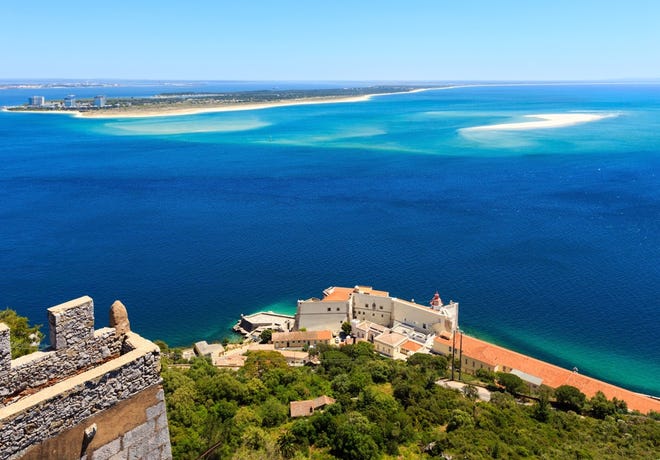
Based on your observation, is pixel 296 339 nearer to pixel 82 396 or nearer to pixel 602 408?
pixel 602 408

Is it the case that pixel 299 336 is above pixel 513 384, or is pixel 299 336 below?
below

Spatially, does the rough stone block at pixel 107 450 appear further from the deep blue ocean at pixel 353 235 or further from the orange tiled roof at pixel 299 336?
the deep blue ocean at pixel 353 235

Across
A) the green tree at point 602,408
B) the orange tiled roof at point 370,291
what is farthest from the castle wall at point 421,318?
the green tree at point 602,408

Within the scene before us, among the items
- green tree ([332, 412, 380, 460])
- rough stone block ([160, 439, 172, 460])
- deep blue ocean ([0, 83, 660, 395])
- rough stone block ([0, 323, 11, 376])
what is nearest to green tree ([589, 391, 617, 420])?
deep blue ocean ([0, 83, 660, 395])

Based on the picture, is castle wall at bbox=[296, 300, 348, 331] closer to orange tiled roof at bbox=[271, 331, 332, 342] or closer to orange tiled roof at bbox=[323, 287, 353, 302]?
orange tiled roof at bbox=[323, 287, 353, 302]

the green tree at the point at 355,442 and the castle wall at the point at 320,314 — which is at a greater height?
the green tree at the point at 355,442

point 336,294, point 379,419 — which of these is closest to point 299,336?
point 336,294

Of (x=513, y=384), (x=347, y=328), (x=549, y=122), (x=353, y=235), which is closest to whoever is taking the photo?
(x=513, y=384)

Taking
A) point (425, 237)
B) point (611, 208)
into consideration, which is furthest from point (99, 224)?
point (611, 208)
